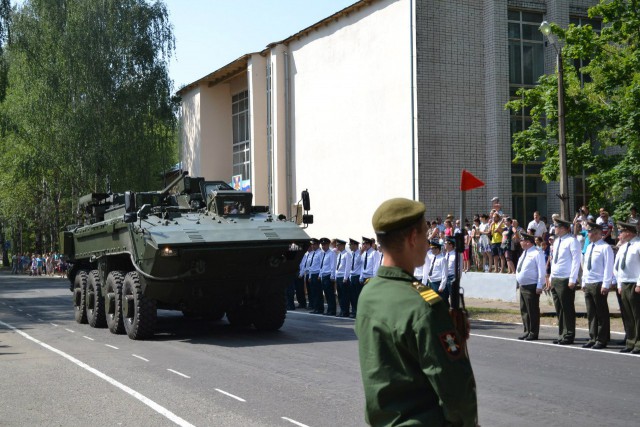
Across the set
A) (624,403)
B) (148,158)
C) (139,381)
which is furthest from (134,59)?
(624,403)

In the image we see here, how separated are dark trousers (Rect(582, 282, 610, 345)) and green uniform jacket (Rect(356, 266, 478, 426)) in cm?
1047

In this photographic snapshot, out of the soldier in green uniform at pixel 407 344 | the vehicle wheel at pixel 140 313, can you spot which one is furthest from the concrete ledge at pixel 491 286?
the soldier in green uniform at pixel 407 344

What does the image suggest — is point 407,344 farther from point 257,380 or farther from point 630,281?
point 630,281

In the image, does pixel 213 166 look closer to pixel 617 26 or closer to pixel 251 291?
pixel 617 26

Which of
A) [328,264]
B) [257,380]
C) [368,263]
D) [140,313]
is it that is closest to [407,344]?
[257,380]

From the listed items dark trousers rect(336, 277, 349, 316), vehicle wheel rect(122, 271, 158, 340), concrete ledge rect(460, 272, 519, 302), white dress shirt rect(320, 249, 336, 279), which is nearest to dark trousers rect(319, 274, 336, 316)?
white dress shirt rect(320, 249, 336, 279)

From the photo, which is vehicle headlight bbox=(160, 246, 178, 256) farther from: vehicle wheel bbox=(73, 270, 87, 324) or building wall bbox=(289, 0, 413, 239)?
building wall bbox=(289, 0, 413, 239)

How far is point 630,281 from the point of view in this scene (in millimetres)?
12602

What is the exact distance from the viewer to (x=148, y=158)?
44719 mm

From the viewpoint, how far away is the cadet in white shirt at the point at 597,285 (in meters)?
13.0

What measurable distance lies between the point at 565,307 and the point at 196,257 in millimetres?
5876

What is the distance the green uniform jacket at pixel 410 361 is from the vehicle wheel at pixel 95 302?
1483cm

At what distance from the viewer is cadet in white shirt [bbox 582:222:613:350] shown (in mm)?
12969

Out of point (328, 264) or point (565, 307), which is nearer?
point (565, 307)
